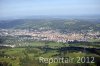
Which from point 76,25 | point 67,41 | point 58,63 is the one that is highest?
point 76,25

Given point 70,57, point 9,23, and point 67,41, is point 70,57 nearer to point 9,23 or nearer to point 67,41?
point 67,41

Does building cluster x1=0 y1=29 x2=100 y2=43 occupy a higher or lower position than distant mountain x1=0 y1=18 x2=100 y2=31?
lower

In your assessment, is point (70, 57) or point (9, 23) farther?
point (9, 23)

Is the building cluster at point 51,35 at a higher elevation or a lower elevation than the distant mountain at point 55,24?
lower

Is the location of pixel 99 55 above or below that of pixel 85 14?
below

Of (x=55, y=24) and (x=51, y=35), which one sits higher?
(x=55, y=24)

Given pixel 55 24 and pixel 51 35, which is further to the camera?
pixel 51 35

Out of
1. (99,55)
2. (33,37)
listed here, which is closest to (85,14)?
(99,55)
